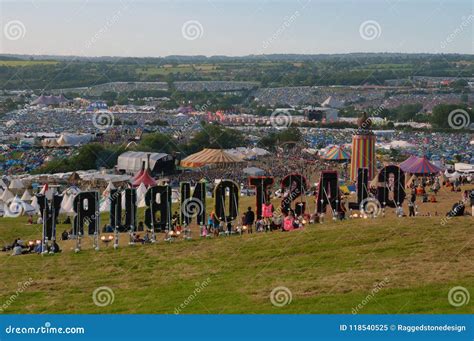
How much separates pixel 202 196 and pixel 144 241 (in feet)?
8.83

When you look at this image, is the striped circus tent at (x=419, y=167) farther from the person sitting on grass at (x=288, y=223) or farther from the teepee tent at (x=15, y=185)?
the teepee tent at (x=15, y=185)

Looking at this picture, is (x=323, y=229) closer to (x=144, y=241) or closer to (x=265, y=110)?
(x=144, y=241)

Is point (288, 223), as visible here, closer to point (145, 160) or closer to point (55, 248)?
point (55, 248)

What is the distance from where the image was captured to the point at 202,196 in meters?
31.5

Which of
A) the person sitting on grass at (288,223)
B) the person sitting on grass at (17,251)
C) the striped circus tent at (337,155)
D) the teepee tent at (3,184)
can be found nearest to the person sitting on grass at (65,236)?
the person sitting on grass at (17,251)

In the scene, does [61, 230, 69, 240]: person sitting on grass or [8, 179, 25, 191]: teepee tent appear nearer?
[61, 230, 69, 240]: person sitting on grass

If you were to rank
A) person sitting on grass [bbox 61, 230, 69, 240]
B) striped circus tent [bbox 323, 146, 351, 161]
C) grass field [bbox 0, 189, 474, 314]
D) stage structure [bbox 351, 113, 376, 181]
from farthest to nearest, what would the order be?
striped circus tent [bbox 323, 146, 351, 161]
stage structure [bbox 351, 113, 376, 181]
person sitting on grass [bbox 61, 230, 69, 240]
grass field [bbox 0, 189, 474, 314]

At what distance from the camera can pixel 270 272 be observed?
80.0 ft

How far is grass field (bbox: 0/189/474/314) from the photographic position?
20.7m

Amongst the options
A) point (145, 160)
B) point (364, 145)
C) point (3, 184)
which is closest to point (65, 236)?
point (364, 145)

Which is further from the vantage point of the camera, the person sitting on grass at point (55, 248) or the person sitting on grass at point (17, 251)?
the person sitting on grass at point (17, 251)

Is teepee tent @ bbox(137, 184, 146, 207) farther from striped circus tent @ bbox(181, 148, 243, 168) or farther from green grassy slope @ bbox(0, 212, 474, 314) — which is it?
striped circus tent @ bbox(181, 148, 243, 168)

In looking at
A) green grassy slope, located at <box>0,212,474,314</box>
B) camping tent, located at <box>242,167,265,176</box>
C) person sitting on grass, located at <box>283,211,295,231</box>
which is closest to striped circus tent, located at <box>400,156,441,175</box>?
camping tent, located at <box>242,167,265,176</box>

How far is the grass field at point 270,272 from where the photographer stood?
20.7m
